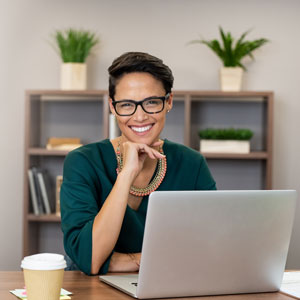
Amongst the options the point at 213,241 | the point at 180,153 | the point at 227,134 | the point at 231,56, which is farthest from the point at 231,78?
the point at 213,241

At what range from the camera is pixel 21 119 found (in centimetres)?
400

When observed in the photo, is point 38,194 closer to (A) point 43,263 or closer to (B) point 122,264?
(B) point 122,264

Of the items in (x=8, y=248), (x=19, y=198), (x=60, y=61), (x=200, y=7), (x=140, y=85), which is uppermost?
(x=200, y=7)

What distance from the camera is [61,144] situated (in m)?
3.75

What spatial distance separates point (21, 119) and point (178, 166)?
89.4 inches

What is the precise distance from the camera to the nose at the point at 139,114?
181cm

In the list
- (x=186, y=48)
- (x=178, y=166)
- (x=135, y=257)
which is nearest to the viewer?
(x=135, y=257)

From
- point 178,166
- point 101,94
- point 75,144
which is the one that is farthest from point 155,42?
point 178,166

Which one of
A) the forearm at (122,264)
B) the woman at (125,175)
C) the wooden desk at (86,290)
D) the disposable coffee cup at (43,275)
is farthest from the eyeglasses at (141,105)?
the disposable coffee cup at (43,275)

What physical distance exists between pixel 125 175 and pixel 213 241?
0.49 metres

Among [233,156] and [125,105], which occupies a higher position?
[125,105]

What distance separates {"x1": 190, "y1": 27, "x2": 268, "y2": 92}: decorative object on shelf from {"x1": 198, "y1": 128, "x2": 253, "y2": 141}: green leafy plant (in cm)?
30

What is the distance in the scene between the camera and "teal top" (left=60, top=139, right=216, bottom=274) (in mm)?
1624

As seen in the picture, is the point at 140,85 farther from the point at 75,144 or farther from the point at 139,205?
the point at 75,144
